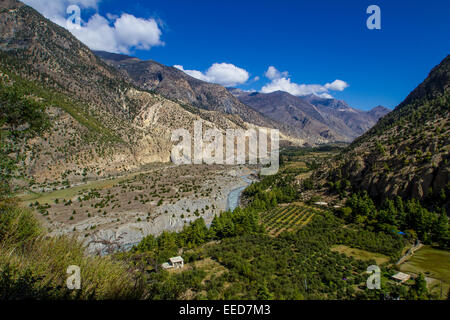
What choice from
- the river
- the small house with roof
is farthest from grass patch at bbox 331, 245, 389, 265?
the river

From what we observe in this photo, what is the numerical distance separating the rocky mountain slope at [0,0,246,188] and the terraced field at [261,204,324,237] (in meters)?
45.4

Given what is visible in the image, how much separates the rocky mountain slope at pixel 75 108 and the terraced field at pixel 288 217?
45399 mm

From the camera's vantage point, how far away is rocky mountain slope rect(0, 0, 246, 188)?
2529 inches

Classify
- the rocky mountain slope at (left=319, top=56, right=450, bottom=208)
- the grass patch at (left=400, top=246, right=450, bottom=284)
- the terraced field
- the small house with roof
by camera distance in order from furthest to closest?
the terraced field < the rocky mountain slope at (left=319, top=56, right=450, bottom=208) < the small house with roof < the grass patch at (left=400, top=246, right=450, bottom=284)

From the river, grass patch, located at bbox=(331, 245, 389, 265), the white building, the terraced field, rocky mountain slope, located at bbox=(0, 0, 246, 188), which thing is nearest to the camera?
the white building

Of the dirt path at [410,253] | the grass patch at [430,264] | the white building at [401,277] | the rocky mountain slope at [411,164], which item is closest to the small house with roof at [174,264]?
the white building at [401,277]

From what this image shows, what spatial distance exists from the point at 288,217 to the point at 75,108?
267 ft

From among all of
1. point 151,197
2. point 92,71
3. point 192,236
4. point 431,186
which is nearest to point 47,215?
point 151,197

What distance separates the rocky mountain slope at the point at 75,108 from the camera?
64.2 metres

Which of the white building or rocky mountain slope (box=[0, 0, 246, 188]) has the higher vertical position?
rocky mountain slope (box=[0, 0, 246, 188])

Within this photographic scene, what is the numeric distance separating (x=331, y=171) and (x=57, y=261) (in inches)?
A: 2564

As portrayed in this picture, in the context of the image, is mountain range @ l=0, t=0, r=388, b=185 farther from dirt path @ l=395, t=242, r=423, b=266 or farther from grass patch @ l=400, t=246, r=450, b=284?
grass patch @ l=400, t=246, r=450, b=284

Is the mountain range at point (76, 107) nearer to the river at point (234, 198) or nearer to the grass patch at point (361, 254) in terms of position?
the river at point (234, 198)

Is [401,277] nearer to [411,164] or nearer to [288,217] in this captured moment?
[288,217]
